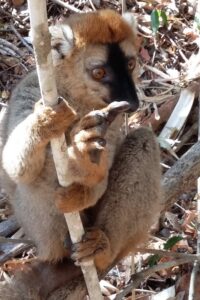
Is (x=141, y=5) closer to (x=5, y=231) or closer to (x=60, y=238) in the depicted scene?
(x=5, y=231)

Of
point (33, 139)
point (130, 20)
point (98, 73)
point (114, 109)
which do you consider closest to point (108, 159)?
point (98, 73)

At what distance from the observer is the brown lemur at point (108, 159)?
15.6 ft

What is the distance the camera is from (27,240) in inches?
213

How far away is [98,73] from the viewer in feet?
16.1

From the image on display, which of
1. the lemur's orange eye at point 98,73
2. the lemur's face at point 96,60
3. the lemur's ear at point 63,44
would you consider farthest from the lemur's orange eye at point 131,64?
the lemur's ear at point 63,44

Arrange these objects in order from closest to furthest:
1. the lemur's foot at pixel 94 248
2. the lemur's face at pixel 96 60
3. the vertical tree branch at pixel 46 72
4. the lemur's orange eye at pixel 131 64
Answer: the vertical tree branch at pixel 46 72 → the lemur's foot at pixel 94 248 → the lemur's face at pixel 96 60 → the lemur's orange eye at pixel 131 64

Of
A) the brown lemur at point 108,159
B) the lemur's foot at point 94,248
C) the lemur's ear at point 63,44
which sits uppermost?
the lemur's ear at point 63,44

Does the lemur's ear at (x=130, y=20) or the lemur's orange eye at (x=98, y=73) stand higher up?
the lemur's ear at (x=130, y=20)

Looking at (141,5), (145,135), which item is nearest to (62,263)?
(145,135)

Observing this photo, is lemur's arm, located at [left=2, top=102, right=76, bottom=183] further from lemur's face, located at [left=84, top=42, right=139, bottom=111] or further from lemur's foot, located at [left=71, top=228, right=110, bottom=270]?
lemur's face, located at [left=84, top=42, right=139, bottom=111]

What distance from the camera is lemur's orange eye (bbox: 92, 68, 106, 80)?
4895mm

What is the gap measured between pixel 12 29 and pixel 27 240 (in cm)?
326

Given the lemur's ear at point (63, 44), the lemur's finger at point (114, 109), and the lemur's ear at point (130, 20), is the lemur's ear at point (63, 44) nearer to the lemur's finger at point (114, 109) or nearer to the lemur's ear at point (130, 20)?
the lemur's ear at point (130, 20)

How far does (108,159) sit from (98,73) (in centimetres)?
55
